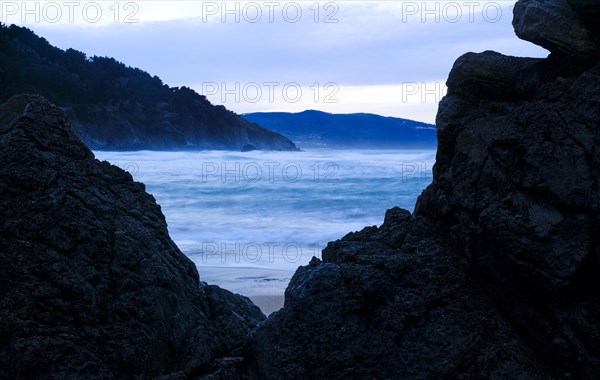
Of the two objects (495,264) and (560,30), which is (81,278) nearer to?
(495,264)

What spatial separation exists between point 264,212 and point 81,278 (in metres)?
14.5

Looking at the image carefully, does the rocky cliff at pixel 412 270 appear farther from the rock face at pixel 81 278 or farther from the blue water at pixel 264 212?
the blue water at pixel 264 212

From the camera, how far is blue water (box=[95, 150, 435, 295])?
891cm

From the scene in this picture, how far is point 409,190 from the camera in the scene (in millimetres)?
21625

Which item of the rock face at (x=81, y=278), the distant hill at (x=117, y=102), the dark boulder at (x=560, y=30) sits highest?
the distant hill at (x=117, y=102)

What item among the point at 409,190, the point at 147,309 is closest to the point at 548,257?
the point at 147,309

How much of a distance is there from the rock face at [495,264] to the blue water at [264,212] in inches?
142

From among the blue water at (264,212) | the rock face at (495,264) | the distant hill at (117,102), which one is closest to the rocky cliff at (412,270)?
the rock face at (495,264)

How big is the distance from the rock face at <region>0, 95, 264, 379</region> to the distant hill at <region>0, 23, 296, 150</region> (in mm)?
34745

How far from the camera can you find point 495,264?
3.27 meters

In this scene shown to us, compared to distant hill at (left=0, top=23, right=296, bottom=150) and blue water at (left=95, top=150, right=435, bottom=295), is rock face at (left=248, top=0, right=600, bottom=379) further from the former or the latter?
distant hill at (left=0, top=23, right=296, bottom=150)

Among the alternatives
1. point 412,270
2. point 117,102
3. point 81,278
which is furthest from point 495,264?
point 117,102

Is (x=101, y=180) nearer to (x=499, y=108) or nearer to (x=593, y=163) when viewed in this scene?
(x=499, y=108)

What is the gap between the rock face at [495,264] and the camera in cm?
301
